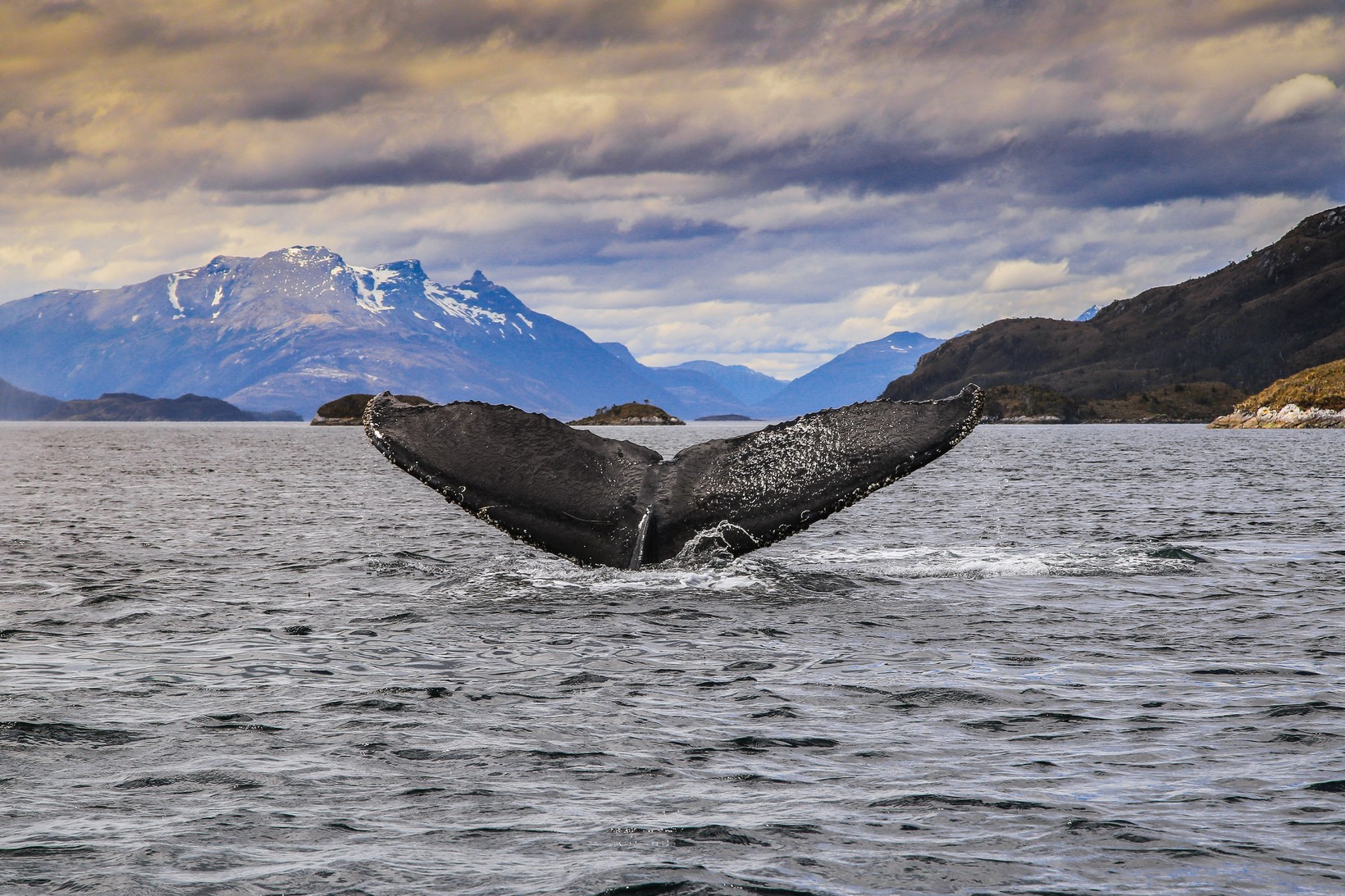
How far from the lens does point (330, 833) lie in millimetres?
5156

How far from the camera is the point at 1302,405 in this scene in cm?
11831

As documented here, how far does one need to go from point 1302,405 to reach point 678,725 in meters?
128

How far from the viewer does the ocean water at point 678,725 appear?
15.9 feet

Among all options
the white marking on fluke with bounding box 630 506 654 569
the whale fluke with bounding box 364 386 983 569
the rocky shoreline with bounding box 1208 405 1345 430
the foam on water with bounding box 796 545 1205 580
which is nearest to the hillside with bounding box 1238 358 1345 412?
the rocky shoreline with bounding box 1208 405 1345 430

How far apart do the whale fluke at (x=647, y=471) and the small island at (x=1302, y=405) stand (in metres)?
121

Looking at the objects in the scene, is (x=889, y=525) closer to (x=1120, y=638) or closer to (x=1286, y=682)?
(x=1120, y=638)

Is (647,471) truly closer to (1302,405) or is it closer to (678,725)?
(678,725)

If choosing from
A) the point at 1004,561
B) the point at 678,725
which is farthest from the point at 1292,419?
the point at 678,725

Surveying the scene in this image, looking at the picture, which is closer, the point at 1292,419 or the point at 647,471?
the point at 647,471

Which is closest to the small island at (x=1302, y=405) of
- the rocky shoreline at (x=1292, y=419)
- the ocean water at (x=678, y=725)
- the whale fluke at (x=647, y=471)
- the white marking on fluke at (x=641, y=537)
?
the rocky shoreline at (x=1292, y=419)

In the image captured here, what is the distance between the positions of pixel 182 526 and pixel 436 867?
1857cm

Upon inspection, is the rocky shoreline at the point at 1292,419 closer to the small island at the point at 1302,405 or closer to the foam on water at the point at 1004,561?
the small island at the point at 1302,405

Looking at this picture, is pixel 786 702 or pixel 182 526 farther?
pixel 182 526

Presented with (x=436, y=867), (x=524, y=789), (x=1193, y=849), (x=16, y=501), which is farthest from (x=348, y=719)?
Answer: (x=16, y=501)
